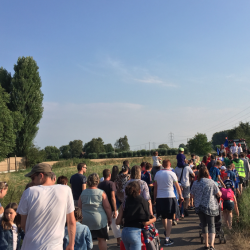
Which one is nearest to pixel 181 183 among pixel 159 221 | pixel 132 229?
pixel 159 221

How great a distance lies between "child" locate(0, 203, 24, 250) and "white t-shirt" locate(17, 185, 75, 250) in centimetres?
106

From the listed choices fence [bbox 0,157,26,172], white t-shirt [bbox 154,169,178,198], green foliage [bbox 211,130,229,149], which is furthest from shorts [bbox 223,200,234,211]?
green foliage [bbox 211,130,229,149]

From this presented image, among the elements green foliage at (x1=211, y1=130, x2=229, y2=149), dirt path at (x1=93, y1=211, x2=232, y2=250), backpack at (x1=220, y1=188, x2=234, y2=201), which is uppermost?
green foliage at (x1=211, y1=130, x2=229, y2=149)

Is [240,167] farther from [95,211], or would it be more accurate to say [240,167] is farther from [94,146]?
[94,146]

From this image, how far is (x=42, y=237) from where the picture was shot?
9.86 feet

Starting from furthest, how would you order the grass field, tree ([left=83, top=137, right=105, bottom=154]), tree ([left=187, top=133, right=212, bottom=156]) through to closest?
tree ([left=83, top=137, right=105, bottom=154]) → tree ([left=187, top=133, right=212, bottom=156]) → the grass field

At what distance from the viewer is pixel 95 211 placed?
5.11 meters

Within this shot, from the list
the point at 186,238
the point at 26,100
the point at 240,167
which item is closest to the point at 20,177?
the point at 26,100

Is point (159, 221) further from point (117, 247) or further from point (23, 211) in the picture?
point (23, 211)

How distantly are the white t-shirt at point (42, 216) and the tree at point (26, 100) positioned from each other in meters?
42.0

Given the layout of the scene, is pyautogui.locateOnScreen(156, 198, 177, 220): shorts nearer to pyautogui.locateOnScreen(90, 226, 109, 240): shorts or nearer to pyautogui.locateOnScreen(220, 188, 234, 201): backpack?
pyautogui.locateOnScreen(220, 188, 234, 201): backpack

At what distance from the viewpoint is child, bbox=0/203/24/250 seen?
388cm

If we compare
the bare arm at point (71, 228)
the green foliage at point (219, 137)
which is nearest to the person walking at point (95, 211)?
the bare arm at point (71, 228)

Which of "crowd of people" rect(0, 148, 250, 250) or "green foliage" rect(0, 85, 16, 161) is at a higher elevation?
"green foliage" rect(0, 85, 16, 161)
